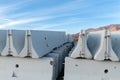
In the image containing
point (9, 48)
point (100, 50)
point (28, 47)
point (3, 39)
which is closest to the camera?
point (100, 50)

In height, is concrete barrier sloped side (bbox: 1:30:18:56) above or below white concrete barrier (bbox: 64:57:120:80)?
above

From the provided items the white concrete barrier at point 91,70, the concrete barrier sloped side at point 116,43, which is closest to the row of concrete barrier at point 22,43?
the white concrete barrier at point 91,70

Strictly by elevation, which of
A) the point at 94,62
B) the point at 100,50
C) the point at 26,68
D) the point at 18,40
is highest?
the point at 18,40

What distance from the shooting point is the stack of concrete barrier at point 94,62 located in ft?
9.53

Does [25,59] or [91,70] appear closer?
[91,70]

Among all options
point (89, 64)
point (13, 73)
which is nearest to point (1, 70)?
point (13, 73)

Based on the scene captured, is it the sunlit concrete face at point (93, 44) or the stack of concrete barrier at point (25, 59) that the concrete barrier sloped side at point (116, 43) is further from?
the stack of concrete barrier at point (25, 59)

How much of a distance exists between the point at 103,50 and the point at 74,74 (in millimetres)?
510

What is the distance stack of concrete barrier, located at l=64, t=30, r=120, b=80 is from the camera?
2904mm

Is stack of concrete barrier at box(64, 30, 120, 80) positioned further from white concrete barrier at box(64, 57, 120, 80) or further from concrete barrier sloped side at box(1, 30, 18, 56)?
concrete barrier sloped side at box(1, 30, 18, 56)

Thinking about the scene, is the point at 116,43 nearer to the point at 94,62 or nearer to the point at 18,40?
the point at 94,62

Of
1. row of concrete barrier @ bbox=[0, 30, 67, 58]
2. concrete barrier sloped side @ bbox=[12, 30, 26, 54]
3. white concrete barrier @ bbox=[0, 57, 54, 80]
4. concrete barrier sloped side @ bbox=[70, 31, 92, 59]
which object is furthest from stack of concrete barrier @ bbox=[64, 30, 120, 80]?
concrete barrier sloped side @ bbox=[12, 30, 26, 54]

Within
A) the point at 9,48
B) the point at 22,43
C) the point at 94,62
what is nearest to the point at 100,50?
the point at 94,62

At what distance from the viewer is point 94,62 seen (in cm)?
294
